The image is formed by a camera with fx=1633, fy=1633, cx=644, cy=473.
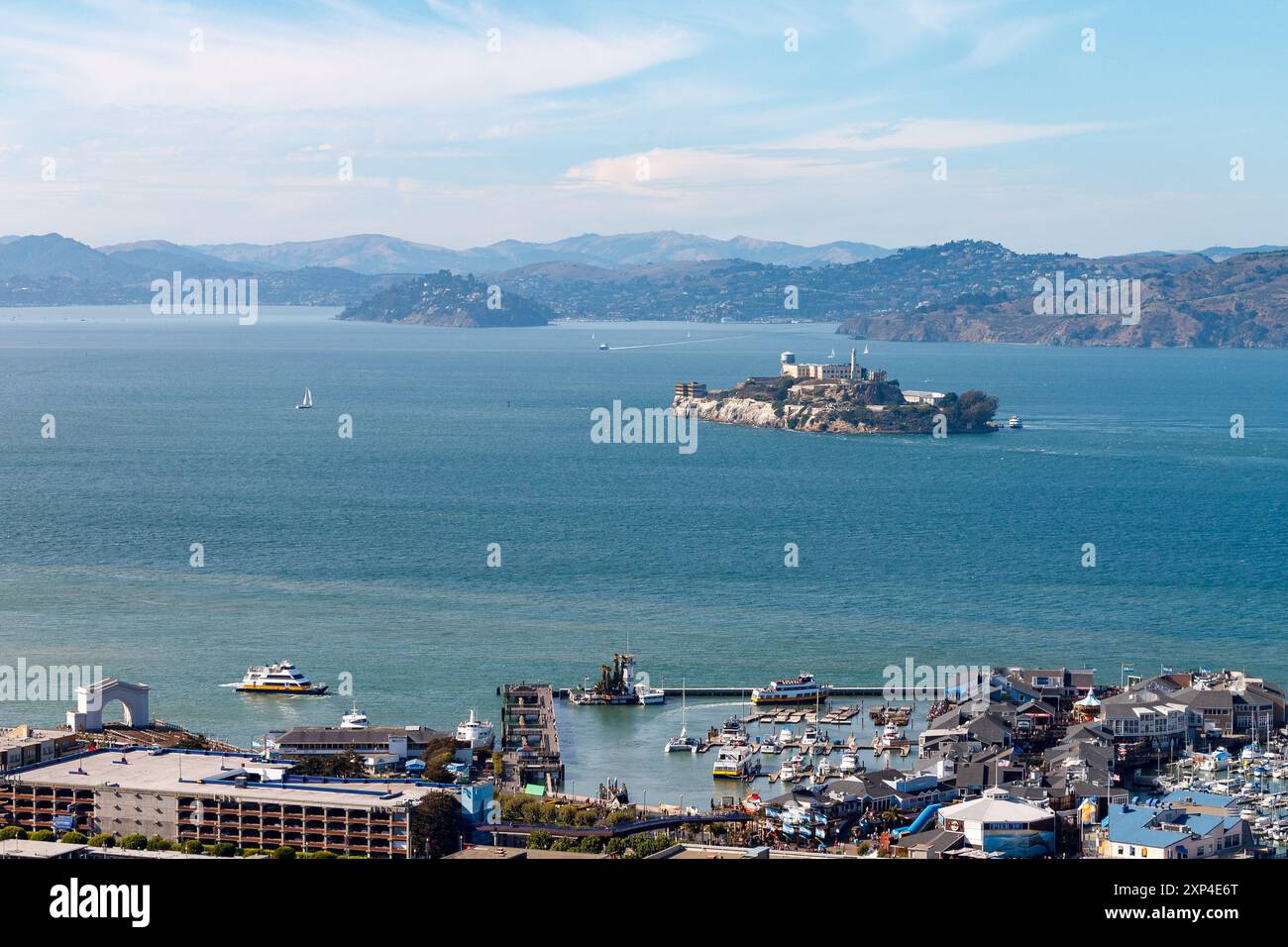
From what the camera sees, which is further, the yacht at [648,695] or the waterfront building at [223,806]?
the yacht at [648,695]

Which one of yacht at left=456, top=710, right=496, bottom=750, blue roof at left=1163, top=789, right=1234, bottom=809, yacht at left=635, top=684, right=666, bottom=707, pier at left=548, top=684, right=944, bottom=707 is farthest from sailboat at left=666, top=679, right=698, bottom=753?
blue roof at left=1163, top=789, right=1234, bottom=809

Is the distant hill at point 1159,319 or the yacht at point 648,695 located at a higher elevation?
the distant hill at point 1159,319

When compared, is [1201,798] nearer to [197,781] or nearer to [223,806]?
[223,806]

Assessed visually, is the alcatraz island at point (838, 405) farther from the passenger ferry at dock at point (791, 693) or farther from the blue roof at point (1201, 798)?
the blue roof at point (1201, 798)

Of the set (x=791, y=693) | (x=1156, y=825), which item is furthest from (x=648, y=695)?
(x=1156, y=825)

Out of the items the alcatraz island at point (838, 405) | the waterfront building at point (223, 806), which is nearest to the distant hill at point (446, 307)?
the alcatraz island at point (838, 405)

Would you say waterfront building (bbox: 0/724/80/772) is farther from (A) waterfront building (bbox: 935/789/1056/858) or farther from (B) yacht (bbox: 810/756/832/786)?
(A) waterfront building (bbox: 935/789/1056/858)

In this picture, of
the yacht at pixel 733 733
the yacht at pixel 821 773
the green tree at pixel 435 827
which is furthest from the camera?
the yacht at pixel 733 733
